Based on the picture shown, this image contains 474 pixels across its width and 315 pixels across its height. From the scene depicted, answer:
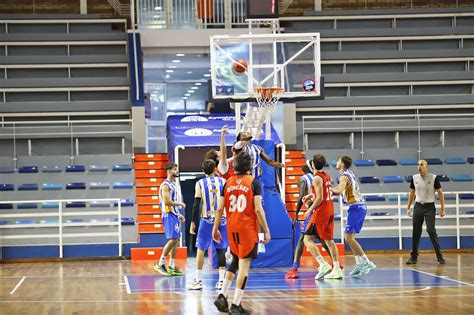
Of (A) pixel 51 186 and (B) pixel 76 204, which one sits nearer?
(B) pixel 76 204

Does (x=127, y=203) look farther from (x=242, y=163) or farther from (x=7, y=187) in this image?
(x=242, y=163)

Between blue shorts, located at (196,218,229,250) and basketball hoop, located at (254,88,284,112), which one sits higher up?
basketball hoop, located at (254,88,284,112)

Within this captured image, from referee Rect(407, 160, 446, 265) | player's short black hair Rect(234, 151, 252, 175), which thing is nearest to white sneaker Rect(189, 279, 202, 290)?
player's short black hair Rect(234, 151, 252, 175)

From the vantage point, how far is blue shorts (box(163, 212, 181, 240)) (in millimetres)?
14109

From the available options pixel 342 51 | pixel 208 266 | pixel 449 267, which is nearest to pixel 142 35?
pixel 342 51

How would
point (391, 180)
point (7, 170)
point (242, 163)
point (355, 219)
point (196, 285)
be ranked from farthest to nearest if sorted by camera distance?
point (7, 170) → point (391, 180) → point (355, 219) → point (196, 285) → point (242, 163)

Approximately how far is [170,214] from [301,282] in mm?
2783

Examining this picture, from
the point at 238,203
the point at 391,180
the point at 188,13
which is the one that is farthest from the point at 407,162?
the point at 238,203

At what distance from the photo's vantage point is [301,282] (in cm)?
1254

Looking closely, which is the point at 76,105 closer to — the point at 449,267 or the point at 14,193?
the point at 14,193

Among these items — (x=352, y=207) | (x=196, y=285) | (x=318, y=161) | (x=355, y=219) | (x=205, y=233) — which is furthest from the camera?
(x=352, y=207)

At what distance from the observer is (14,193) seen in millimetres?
20016

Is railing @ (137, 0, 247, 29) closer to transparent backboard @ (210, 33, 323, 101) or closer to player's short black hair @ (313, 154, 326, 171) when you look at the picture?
transparent backboard @ (210, 33, 323, 101)

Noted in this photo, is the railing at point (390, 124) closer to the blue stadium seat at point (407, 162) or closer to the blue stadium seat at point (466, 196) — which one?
the blue stadium seat at point (407, 162)
